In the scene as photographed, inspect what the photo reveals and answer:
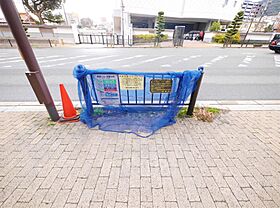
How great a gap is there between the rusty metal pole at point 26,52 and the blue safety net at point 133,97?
0.64 meters

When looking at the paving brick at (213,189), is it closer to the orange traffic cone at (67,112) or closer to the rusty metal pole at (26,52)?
the orange traffic cone at (67,112)

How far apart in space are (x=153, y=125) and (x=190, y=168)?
1.12 m

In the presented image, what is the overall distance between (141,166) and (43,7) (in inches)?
1342

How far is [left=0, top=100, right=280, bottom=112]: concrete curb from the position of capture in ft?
12.2

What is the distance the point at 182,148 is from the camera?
2469mm

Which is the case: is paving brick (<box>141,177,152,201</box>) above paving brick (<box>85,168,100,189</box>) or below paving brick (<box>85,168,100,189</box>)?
above

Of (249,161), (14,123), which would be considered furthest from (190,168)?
(14,123)

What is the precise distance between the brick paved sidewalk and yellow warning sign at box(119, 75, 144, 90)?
0.98 m

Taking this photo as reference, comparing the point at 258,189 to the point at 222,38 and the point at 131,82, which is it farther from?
the point at 222,38

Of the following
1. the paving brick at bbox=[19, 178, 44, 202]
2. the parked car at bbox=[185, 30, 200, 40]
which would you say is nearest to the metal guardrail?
the parked car at bbox=[185, 30, 200, 40]

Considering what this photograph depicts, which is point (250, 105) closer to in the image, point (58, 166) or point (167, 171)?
point (167, 171)

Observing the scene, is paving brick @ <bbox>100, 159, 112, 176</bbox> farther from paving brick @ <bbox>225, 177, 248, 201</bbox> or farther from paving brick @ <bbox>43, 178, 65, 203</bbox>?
paving brick @ <bbox>225, 177, 248, 201</bbox>

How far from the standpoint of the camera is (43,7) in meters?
25.4

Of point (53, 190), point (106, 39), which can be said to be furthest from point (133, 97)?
point (106, 39)
